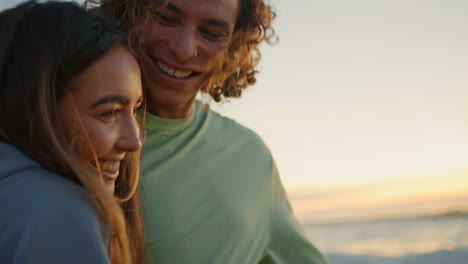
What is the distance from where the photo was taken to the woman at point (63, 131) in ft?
5.02

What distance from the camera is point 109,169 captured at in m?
2.00

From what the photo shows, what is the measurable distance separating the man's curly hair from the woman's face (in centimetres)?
67

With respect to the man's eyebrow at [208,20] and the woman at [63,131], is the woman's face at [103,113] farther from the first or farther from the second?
the man's eyebrow at [208,20]

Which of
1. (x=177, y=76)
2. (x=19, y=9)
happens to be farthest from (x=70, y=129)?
(x=177, y=76)

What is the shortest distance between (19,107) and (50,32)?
26cm

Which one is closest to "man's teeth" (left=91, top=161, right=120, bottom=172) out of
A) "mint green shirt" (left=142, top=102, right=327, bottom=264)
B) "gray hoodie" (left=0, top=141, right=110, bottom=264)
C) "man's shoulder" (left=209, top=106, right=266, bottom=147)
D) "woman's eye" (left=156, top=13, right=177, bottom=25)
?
"gray hoodie" (left=0, top=141, right=110, bottom=264)

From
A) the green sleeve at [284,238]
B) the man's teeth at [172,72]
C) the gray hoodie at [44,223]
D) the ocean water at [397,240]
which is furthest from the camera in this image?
the ocean water at [397,240]

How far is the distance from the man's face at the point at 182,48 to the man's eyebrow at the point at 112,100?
0.79 metres

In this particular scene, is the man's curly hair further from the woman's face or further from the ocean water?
the ocean water

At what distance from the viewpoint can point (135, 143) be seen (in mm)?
1981

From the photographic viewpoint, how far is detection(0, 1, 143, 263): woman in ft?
5.02

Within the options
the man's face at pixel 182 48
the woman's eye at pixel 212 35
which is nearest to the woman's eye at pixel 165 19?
the man's face at pixel 182 48

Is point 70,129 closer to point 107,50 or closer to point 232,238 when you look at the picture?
point 107,50

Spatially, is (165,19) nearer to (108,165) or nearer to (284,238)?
(108,165)
